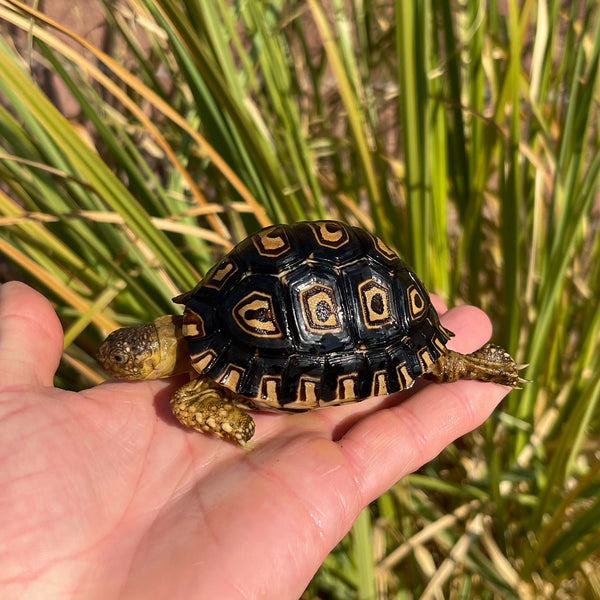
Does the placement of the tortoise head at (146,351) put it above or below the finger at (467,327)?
above

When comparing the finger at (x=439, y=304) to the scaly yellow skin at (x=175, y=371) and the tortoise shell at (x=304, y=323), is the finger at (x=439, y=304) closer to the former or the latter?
the tortoise shell at (x=304, y=323)

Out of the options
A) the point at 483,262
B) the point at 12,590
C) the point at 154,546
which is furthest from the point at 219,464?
the point at 483,262

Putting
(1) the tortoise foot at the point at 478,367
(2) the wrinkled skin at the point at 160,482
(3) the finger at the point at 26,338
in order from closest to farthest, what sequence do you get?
(2) the wrinkled skin at the point at 160,482 < (3) the finger at the point at 26,338 < (1) the tortoise foot at the point at 478,367

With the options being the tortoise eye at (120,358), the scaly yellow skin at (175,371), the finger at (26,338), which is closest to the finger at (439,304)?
the scaly yellow skin at (175,371)

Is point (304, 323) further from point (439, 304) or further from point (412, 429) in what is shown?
point (439, 304)

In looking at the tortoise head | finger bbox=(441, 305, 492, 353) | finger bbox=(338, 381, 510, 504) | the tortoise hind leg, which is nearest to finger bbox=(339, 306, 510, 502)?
finger bbox=(338, 381, 510, 504)

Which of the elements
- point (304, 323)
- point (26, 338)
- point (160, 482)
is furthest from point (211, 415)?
point (26, 338)
